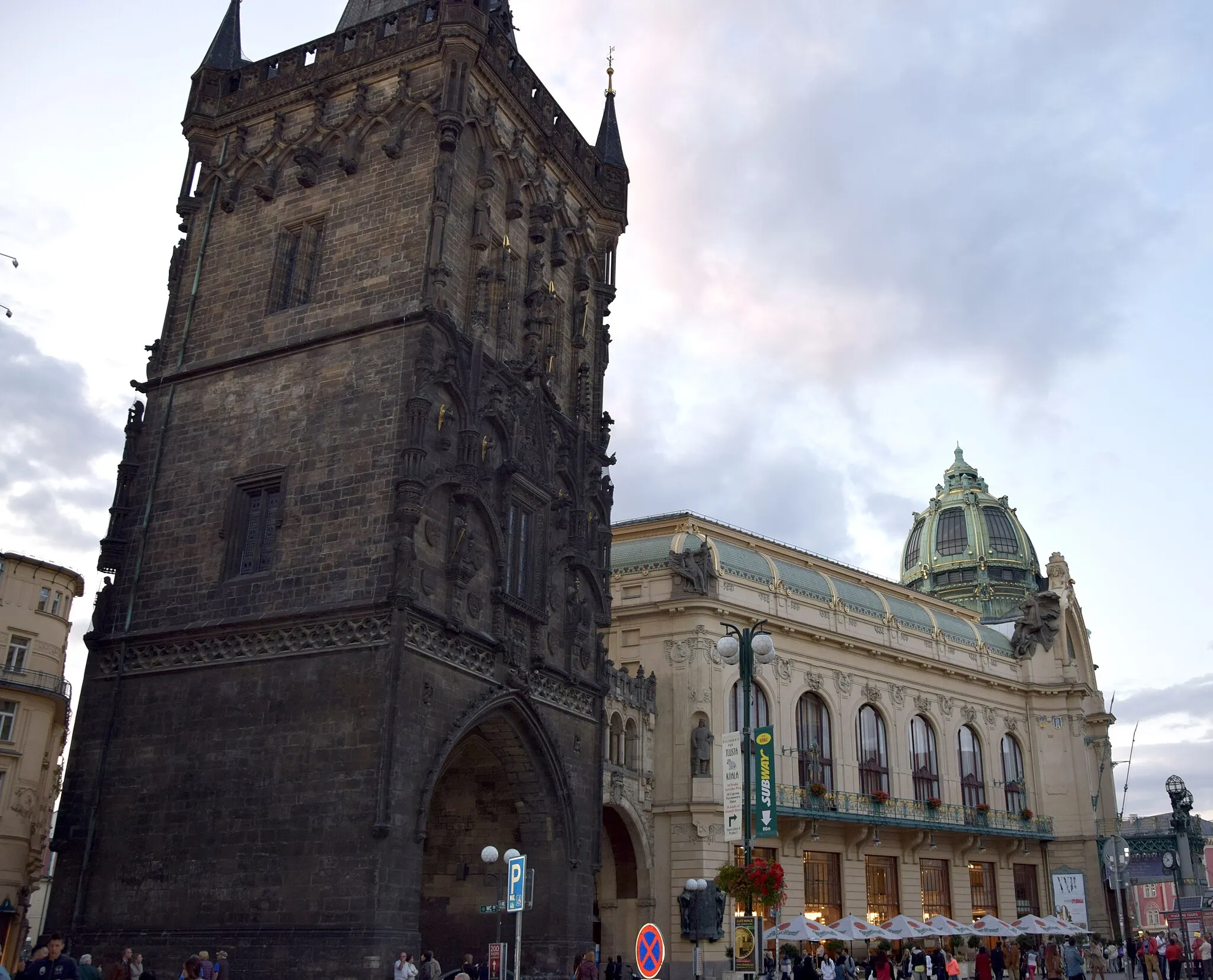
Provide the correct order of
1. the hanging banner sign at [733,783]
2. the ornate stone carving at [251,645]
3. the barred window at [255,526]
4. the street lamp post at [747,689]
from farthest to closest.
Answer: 1. the barred window at [255,526]
2. the ornate stone carving at [251,645]
3. the hanging banner sign at [733,783]
4. the street lamp post at [747,689]

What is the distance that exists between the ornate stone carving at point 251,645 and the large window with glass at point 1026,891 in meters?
43.9

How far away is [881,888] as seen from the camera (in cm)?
4988

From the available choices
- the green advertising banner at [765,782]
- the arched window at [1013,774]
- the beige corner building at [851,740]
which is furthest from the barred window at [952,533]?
the green advertising banner at [765,782]

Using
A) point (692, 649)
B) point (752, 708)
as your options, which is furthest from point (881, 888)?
point (692, 649)

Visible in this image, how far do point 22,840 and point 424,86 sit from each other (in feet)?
103

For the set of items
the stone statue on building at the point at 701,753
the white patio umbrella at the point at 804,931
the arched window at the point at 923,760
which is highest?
the arched window at the point at 923,760

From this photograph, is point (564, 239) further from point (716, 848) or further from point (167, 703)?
point (716, 848)

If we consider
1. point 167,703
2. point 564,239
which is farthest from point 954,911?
point 167,703

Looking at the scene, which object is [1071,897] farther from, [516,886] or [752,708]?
[516,886]

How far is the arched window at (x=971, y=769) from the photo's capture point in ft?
184

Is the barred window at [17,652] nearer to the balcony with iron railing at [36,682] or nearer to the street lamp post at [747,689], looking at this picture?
the balcony with iron railing at [36,682]

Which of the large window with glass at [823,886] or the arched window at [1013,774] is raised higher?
the arched window at [1013,774]

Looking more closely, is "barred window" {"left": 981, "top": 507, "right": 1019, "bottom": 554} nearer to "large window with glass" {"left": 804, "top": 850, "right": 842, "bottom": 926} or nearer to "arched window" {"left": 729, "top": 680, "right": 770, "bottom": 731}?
"large window with glass" {"left": 804, "top": 850, "right": 842, "bottom": 926}

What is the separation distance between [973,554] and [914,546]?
557 cm
